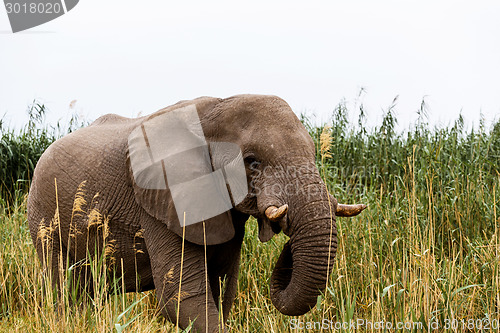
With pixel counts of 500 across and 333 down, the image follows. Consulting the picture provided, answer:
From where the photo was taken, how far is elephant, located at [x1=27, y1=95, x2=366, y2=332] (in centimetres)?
320

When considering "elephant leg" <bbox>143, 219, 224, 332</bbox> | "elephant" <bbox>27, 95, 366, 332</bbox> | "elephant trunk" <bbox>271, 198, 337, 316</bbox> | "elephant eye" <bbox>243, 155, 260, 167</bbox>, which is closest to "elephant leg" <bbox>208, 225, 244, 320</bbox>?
"elephant" <bbox>27, 95, 366, 332</bbox>

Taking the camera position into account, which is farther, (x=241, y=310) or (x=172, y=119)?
(x=241, y=310)

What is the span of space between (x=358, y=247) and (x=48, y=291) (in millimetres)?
2946

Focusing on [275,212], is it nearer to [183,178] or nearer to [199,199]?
[199,199]

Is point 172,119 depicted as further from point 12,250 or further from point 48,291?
point 12,250

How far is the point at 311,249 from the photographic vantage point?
3145 mm

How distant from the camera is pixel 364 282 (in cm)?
521

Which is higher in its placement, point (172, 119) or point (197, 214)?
point (172, 119)

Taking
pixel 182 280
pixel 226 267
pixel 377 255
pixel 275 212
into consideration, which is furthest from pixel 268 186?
pixel 377 255

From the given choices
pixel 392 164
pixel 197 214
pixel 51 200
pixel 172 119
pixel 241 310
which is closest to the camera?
pixel 197 214

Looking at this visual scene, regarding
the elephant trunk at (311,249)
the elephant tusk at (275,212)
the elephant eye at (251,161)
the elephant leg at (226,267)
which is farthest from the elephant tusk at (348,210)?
the elephant leg at (226,267)

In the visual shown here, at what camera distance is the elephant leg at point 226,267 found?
4.04 meters

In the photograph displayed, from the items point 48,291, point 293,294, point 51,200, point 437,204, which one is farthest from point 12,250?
point 437,204

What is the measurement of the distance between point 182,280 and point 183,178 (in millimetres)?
675
